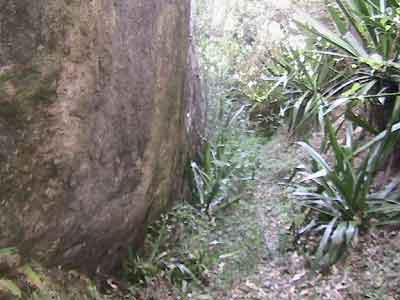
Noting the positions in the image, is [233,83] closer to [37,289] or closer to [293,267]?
[293,267]

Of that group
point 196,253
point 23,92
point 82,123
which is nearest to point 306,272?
point 196,253

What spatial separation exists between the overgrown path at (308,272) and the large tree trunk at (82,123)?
1.12 metres

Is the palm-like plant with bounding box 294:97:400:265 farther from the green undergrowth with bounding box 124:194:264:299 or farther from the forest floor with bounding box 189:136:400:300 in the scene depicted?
the green undergrowth with bounding box 124:194:264:299

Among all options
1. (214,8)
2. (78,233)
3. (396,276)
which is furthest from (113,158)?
(214,8)

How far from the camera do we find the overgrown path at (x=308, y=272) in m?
3.55

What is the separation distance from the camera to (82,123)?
304cm

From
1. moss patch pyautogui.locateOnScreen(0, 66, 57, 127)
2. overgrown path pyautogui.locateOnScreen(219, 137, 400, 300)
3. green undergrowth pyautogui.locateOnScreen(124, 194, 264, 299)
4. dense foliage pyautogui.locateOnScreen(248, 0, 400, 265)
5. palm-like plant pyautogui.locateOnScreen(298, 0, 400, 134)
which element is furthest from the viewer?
palm-like plant pyautogui.locateOnScreen(298, 0, 400, 134)

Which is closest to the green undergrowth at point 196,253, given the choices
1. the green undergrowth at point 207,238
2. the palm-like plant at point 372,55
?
the green undergrowth at point 207,238

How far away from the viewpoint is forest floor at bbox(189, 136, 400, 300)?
3.55m

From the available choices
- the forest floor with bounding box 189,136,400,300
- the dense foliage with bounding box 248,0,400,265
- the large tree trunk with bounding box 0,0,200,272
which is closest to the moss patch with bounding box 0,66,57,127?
the large tree trunk with bounding box 0,0,200,272

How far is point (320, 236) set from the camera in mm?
4242

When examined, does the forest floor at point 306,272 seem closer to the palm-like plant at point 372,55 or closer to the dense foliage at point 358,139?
the dense foliage at point 358,139

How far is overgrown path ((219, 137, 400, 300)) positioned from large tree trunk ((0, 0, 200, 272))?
1.12 meters

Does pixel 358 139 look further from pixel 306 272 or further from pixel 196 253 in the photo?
pixel 196 253
